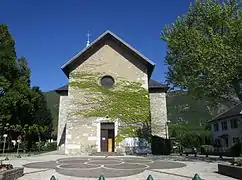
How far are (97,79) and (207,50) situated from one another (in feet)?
42.3

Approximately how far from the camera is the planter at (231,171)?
1029cm

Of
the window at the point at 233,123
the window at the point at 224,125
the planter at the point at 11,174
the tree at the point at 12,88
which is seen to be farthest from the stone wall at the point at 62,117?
the window at the point at 224,125

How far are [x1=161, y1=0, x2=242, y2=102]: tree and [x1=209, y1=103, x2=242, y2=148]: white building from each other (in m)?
26.7

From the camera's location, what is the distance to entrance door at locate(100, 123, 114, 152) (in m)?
25.2

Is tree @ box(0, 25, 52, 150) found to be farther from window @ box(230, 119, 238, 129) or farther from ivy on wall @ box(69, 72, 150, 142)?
window @ box(230, 119, 238, 129)

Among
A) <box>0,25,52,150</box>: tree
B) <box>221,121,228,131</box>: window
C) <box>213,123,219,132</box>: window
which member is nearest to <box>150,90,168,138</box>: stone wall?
<box>0,25,52,150</box>: tree

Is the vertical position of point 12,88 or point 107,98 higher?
point 12,88

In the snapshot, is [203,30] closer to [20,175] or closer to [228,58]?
[228,58]

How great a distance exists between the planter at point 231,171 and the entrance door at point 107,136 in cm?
1459

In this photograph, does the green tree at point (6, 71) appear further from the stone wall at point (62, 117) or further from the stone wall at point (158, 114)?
the stone wall at point (158, 114)

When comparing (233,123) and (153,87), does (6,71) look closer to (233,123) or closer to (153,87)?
(153,87)

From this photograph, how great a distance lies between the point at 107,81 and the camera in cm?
2694

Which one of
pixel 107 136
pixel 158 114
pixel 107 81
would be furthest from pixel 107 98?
pixel 158 114

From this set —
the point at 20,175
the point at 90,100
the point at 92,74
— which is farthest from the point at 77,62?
the point at 20,175
